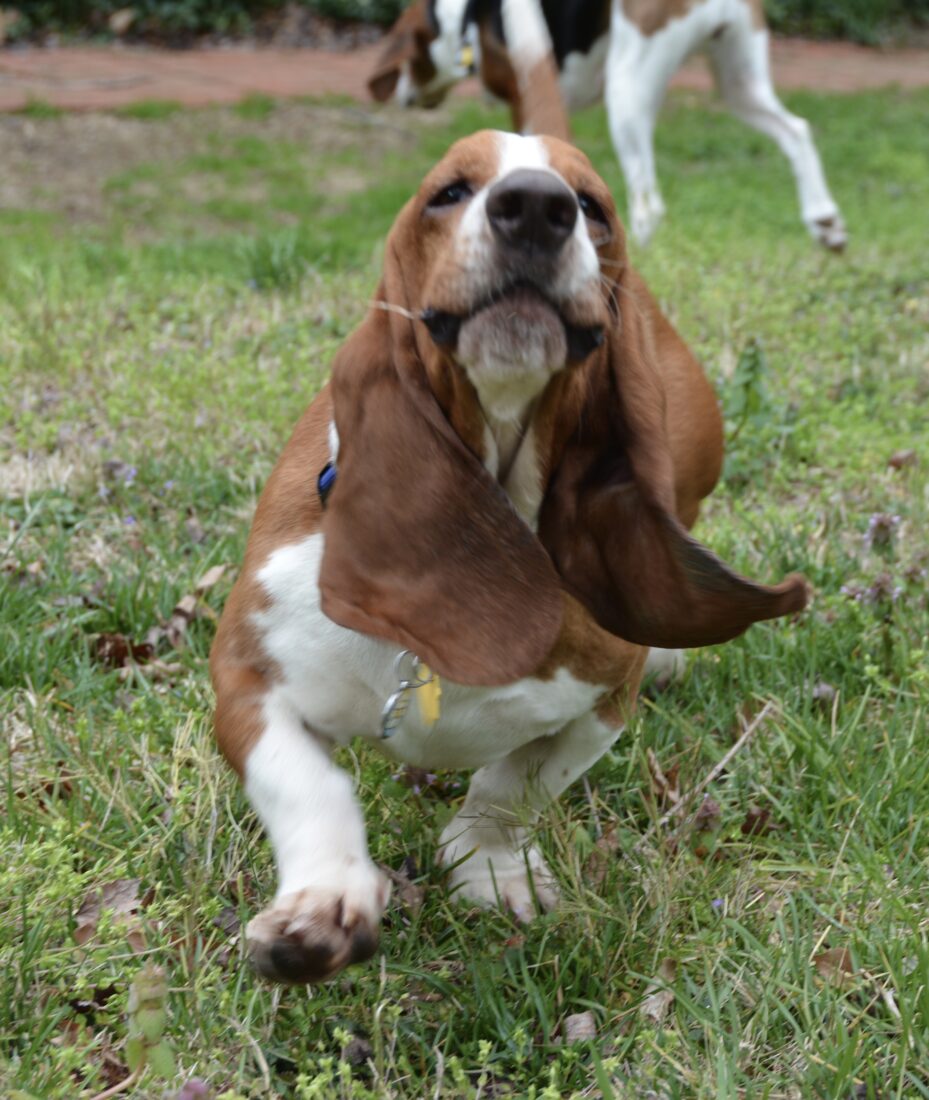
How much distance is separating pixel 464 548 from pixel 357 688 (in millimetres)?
320

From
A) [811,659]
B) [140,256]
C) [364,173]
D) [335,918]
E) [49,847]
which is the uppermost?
[335,918]

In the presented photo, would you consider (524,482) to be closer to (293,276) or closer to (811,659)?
(811,659)

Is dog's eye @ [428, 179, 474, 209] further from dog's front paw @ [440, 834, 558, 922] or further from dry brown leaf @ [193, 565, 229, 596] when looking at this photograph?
dry brown leaf @ [193, 565, 229, 596]

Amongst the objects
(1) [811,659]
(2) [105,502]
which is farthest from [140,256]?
(1) [811,659]

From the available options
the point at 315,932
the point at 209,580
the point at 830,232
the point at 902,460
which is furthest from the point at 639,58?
the point at 315,932

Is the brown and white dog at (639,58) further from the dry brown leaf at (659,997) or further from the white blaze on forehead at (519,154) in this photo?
the dry brown leaf at (659,997)

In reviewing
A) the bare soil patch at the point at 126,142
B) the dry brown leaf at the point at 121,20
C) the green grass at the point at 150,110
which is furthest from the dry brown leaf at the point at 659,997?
the dry brown leaf at the point at 121,20

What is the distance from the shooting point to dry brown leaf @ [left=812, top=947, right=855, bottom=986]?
208cm

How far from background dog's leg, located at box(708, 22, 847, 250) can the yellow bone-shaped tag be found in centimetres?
463

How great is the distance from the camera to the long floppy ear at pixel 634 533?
2062 mm

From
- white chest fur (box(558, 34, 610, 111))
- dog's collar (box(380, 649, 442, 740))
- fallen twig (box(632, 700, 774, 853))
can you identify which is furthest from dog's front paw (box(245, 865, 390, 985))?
white chest fur (box(558, 34, 610, 111))

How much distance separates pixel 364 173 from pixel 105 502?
4.91 m

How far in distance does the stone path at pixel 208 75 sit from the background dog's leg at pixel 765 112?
361 cm

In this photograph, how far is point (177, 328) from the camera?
4.69 meters
